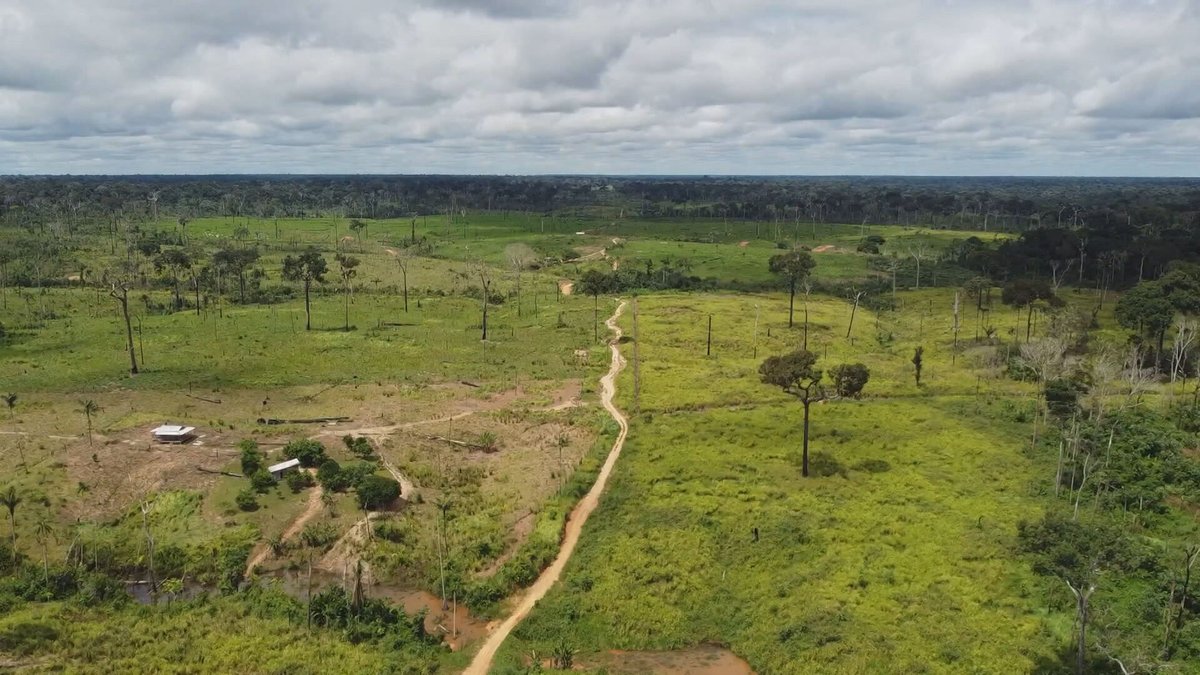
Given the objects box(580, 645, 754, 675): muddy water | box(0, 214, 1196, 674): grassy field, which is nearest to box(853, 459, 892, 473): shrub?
box(0, 214, 1196, 674): grassy field

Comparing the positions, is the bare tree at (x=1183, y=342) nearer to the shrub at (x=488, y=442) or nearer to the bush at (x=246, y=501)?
the shrub at (x=488, y=442)

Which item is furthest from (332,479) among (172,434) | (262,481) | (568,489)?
(172,434)

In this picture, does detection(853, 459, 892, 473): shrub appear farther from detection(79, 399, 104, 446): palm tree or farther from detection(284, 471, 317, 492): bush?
detection(79, 399, 104, 446): palm tree

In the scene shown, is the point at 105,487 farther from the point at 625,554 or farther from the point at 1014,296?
the point at 1014,296

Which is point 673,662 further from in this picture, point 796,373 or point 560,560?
point 796,373

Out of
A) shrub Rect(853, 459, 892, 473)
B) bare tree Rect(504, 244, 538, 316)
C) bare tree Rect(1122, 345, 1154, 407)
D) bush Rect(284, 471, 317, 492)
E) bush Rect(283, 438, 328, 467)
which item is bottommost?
shrub Rect(853, 459, 892, 473)

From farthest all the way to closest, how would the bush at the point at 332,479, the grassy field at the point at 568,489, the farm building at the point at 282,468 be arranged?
the farm building at the point at 282,468 → the bush at the point at 332,479 → the grassy field at the point at 568,489

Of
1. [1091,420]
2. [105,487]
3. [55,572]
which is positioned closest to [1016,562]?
[1091,420]

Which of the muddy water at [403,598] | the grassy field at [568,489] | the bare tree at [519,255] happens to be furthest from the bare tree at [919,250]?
the muddy water at [403,598]
